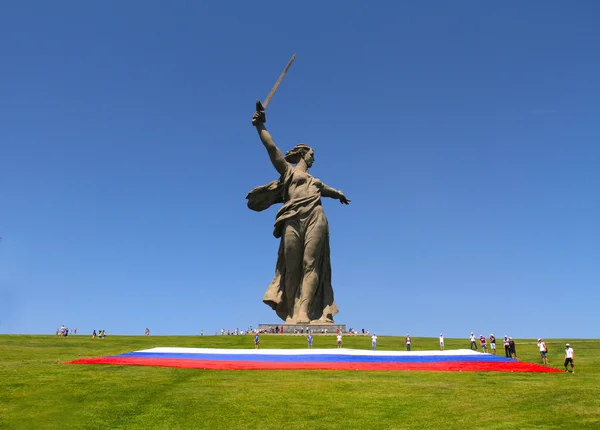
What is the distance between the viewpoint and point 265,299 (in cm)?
4188

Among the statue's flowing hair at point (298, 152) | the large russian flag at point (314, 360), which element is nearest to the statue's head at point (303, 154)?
→ the statue's flowing hair at point (298, 152)

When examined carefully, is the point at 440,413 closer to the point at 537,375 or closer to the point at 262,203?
the point at 537,375

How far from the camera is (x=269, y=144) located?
40156 millimetres

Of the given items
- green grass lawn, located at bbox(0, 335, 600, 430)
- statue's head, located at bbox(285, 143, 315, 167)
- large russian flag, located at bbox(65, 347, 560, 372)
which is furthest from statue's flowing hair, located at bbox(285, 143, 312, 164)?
green grass lawn, located at bbox(0, 335, 600, 430)

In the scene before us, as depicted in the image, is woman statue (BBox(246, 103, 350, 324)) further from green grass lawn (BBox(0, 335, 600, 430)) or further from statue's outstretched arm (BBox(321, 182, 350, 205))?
green grass lawn (BBox(0, 335, 600, 430))

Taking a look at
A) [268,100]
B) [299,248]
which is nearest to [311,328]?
[299,248]

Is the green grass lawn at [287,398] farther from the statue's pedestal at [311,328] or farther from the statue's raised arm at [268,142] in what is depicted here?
the statue's raised arm at [268,142]

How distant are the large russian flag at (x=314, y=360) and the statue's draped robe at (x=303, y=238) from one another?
13.4 meters

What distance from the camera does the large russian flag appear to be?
22047 mm

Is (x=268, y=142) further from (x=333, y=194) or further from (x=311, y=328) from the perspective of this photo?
(x=311, y=328)

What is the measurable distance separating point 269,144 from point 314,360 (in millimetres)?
19550

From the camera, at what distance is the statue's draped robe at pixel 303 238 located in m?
41.2

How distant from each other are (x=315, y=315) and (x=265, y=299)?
154 inches

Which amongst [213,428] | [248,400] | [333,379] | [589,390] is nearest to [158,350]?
[333,379]
